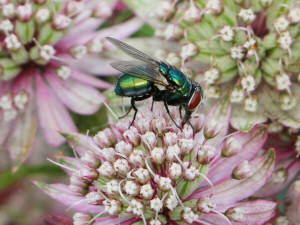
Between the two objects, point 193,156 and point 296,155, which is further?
point 296,155

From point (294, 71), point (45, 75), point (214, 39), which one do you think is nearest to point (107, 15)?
point (45, 75)

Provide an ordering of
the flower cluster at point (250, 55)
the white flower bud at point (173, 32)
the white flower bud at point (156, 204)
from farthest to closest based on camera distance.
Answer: the white flower bud at point (173, 32)
the flower cluster at point (250, 55)
the white flower bud at point (156, 204)

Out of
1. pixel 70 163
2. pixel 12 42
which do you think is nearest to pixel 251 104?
pixel 70 163

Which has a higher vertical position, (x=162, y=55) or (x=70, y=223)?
(x=162, y=55)

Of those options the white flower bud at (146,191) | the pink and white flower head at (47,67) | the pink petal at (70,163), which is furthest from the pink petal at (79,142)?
the white flower bud at (146,191)

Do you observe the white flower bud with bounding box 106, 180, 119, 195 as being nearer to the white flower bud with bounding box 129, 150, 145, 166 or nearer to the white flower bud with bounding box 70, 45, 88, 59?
the white flower bud with bounding box 129, 150, 145, 166

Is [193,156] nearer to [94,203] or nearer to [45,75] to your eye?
[94,203]

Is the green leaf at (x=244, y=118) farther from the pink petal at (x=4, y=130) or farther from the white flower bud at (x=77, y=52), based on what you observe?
the pink petal at (x=4, y=130)

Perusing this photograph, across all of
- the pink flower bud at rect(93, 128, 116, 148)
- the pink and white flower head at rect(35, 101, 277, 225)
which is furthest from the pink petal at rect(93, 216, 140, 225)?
the pink flower bud at rect(93, 128, 116, 148)
